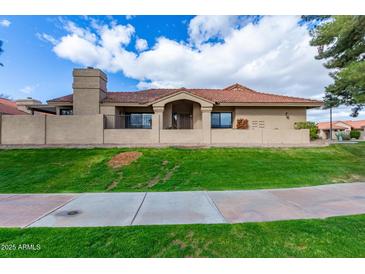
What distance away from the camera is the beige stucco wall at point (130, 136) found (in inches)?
556

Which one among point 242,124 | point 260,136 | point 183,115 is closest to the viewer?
point 260,136

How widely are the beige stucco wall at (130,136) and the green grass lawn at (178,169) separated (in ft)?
3.82

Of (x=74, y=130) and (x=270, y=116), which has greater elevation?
(x=270, y=116)

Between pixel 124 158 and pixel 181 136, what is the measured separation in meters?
4.52

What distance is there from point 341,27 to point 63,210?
14.3 metres

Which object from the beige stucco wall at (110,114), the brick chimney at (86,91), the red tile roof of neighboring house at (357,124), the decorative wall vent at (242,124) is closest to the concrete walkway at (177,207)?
the beige stucco wall at (110,114)

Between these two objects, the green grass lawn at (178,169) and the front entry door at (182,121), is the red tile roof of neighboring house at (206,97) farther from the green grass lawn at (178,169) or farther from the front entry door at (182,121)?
the green grass lawn at (178,169)

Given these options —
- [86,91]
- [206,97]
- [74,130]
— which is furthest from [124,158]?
[206,97]

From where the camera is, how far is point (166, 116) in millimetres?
16953

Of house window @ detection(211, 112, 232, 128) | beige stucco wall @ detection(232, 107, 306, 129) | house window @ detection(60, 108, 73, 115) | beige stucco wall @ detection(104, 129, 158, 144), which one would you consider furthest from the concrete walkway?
house window @ detection(60, 108, 73, 115)

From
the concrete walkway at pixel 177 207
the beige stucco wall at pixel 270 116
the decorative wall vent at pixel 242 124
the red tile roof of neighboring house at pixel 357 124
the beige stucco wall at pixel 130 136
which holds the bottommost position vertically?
the concrete walkway at pixel 177 207

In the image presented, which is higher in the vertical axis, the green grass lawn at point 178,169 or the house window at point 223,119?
the house window at point 223,119

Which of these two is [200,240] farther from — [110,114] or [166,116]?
[110,114]

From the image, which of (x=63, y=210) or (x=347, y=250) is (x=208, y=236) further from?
(x=63, y=210)
